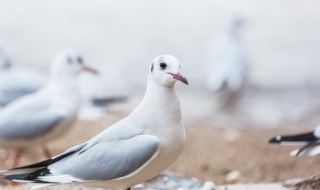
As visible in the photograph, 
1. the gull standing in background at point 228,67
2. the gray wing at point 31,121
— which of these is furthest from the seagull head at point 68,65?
the gull standing in background at point 228,67

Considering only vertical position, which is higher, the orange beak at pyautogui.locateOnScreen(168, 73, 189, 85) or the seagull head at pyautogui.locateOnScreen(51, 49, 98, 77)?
the seagull head at pyautogui.locateOnScreen(51, 49, 98, 77)

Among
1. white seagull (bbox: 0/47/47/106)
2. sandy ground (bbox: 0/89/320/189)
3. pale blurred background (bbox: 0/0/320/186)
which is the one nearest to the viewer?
sandy ground (bbox: 0/89/320/189)

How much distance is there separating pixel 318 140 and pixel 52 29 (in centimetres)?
933

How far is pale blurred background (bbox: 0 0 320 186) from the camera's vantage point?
8.52 meters

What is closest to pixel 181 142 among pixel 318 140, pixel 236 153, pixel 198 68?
pixel 318 140

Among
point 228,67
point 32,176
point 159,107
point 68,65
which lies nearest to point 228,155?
point 68,65

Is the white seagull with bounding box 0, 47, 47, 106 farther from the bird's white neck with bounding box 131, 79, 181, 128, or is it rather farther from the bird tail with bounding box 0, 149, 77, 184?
the bird's white neck with bounding box 131, 79, 181, 128

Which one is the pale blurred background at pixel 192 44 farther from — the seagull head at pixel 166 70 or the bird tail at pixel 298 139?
the seagull head at pixel 166 70

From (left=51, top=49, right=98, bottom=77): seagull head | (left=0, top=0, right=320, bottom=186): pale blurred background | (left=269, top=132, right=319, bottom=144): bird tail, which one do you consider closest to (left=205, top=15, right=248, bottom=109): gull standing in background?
(left=0, top=0, right=320, bottom=186): pale blurred background

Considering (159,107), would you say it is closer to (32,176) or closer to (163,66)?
(163,66)

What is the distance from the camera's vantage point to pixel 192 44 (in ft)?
39.9

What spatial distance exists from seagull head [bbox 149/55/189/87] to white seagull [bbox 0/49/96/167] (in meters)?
1.69

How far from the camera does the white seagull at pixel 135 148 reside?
336 centimetres

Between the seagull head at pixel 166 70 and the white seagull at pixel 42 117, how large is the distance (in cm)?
169
